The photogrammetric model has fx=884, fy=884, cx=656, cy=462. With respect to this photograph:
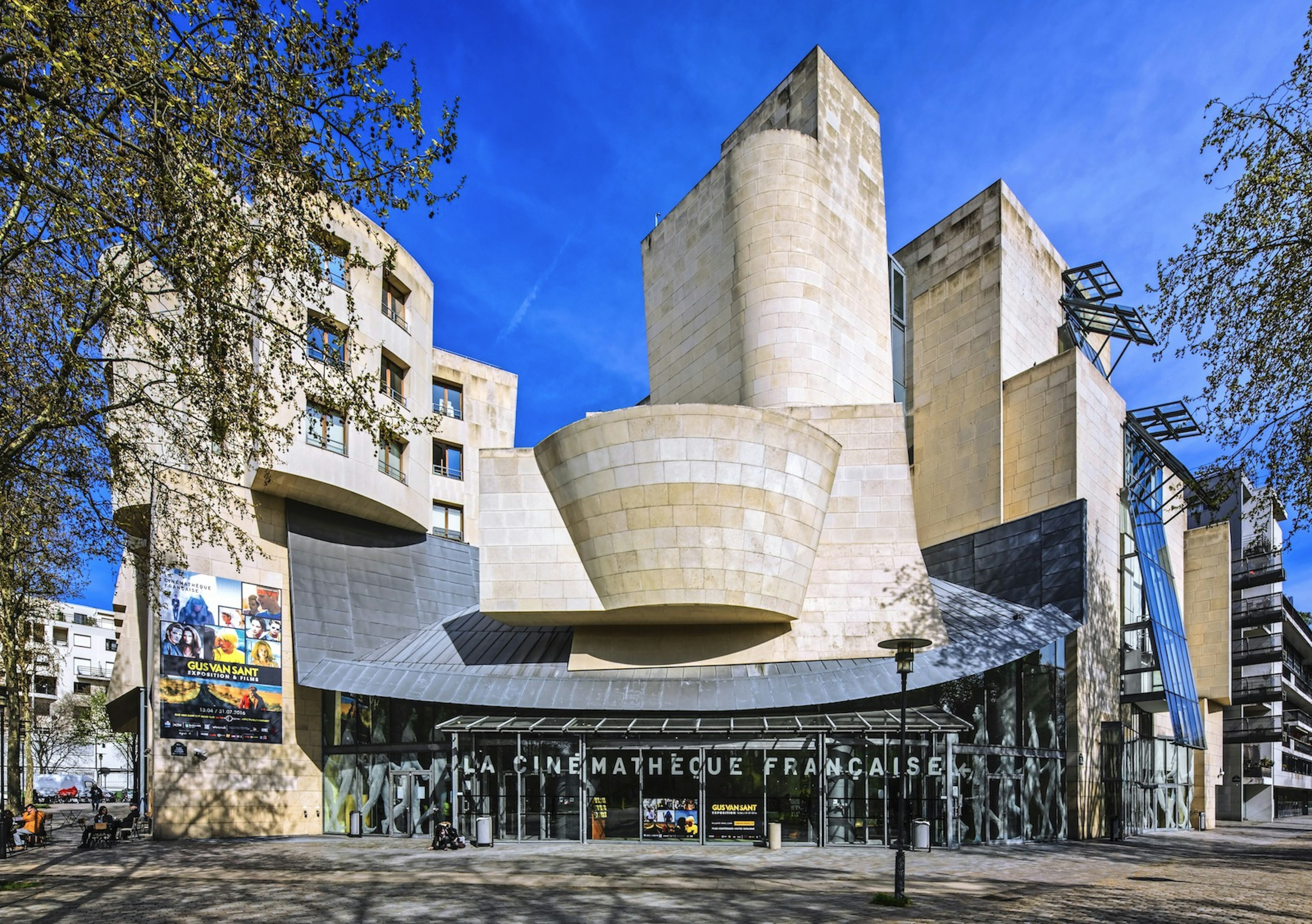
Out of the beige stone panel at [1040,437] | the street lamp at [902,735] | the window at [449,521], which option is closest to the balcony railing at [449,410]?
the window at [449,521]

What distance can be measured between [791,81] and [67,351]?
32331 millimetres

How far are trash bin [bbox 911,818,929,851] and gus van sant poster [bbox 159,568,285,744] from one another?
2114 centimetres

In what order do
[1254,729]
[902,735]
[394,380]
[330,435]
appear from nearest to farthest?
[902,735] → [330,435] → [394,380] → [1254,729]

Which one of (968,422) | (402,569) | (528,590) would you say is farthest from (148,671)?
(968,422)

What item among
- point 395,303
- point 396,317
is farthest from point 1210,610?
point 395,303

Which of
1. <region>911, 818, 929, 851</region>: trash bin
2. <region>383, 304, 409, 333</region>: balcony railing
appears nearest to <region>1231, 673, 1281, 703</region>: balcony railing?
<region>911, 818, 929, 851</region>: trash bin

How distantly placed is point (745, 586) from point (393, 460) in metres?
16.2

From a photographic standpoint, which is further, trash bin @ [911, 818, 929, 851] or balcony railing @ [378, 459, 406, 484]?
balcony railing @ [378, 459, 406, 484]

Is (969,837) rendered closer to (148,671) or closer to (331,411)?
(331,411)

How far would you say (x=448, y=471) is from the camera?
146 feet

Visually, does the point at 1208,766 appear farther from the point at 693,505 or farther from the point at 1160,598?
the point at 693,505

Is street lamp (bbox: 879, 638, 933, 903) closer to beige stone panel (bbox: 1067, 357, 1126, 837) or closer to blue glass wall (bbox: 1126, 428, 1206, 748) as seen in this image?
beige stone panel (bbox: 1067, 357, 1126, 837)

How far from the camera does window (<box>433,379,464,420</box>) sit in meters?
45.4

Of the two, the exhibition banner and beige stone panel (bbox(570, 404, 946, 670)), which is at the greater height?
beige stone panel (bbox(570, 404, 946, 670))
